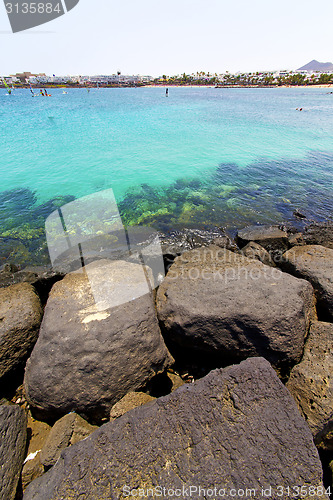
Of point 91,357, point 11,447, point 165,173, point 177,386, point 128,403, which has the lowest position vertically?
point 165,173

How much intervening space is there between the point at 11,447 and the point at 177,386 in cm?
215

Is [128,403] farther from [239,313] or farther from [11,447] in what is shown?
[239,313]

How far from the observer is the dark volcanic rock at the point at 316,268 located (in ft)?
13.4

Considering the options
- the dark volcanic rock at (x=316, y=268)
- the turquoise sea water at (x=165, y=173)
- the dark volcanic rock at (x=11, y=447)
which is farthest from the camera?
the turquoise sea water at (x=165, y=173)

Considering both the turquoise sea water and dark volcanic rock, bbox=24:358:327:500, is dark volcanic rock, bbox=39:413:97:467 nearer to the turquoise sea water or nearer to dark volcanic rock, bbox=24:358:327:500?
dark volcanic rock, bbox=24:358:327:500

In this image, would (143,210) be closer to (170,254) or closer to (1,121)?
(170,254)

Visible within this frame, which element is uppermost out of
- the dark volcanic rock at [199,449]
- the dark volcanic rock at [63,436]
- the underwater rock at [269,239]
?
the dark volcanic rock at [199,449]

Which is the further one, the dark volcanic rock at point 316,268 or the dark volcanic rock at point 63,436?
the dark volcanic rock at point 316,268

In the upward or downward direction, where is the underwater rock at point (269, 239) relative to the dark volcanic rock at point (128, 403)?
downward

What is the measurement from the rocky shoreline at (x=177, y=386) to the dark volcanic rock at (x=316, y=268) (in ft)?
0.08

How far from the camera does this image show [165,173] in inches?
522

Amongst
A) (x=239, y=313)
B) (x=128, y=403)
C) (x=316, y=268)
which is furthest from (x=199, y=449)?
(x=316, y=268)

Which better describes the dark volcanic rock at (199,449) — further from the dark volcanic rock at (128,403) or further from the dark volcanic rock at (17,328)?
the dark volcanic rock at (17,328)

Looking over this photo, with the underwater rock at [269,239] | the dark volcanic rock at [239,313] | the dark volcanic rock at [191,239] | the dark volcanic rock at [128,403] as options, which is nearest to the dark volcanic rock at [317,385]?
the dark volcanic rock at [239,313]
